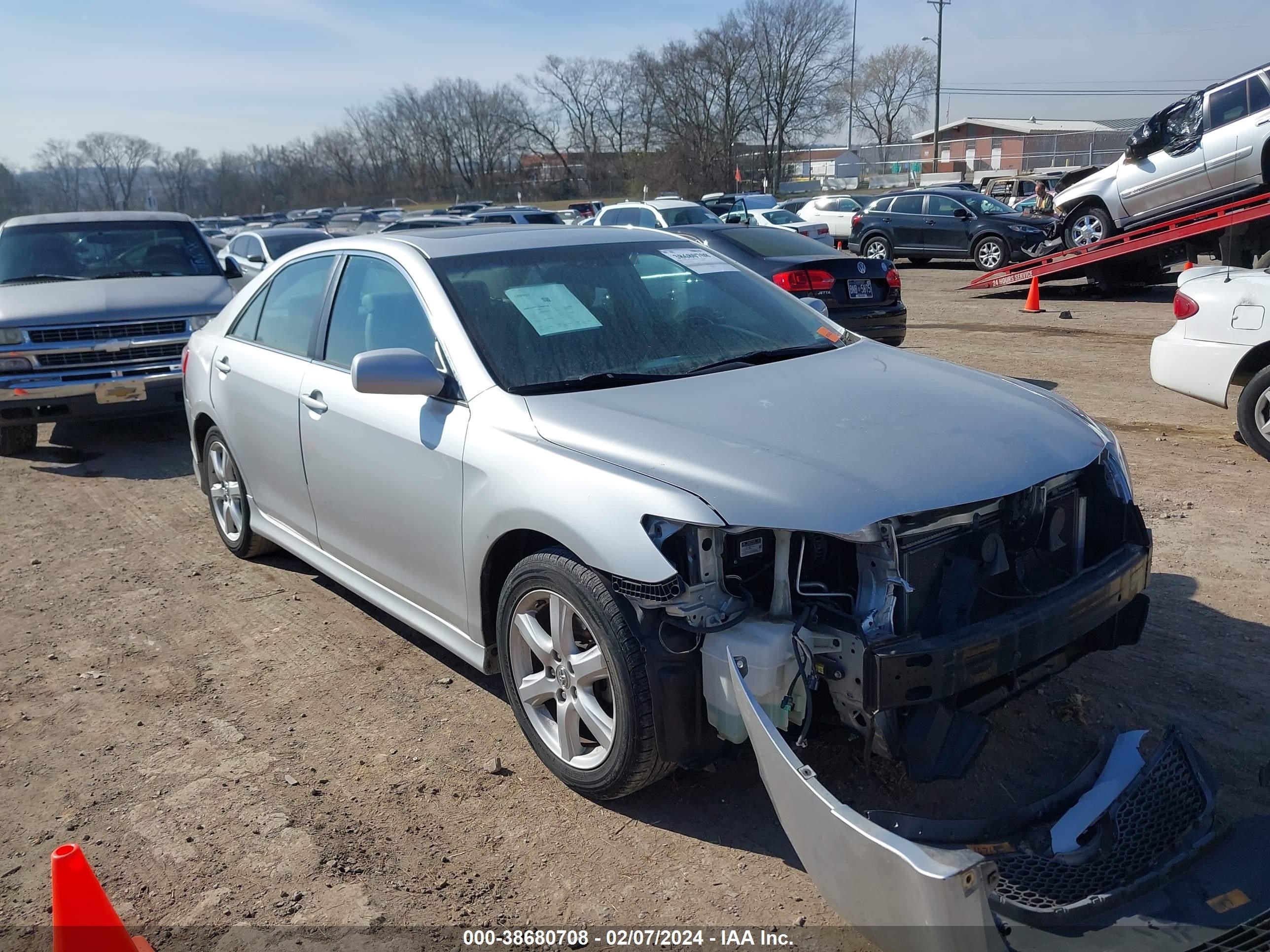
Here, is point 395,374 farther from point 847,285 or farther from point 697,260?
point 847,285

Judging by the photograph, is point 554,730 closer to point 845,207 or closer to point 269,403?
point 269,403

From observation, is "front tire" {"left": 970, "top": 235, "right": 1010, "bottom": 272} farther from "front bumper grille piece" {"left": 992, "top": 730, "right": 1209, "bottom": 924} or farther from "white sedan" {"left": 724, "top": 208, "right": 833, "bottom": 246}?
"front bumper grille piece" {"left": 992, "top": 730, "right": 1209, "bottom": 924}

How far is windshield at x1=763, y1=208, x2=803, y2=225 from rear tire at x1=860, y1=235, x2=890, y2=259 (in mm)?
5031

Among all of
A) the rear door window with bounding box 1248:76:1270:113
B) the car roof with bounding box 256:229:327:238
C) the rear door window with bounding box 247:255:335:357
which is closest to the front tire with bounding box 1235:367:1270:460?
the rear door window with bounding box 247:255:335:357

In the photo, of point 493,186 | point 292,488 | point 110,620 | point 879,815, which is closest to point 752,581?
point 879,815

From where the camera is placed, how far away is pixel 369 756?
3604 mm

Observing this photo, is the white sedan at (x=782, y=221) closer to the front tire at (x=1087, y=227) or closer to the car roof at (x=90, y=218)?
the front tire at (x=1087, y=227)

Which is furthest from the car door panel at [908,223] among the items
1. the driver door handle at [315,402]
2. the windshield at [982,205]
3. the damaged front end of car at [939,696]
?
the damaged front end of car at [939,696]

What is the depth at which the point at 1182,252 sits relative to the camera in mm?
15516

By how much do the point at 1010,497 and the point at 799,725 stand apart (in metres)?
0.94

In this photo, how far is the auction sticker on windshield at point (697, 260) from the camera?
4414mm

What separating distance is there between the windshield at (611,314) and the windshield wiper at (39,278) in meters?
6.45

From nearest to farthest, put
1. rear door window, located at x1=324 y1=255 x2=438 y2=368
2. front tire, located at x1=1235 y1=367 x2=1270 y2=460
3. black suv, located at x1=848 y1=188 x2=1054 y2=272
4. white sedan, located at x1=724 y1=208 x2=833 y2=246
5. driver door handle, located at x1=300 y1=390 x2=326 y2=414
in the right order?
rear door window, located at x1=324 y1=255 x2=438 y2=368 → driver door handle, located at x1=300 y1=390 x2=326 y2=414 → front tire, located at x1=1235 y1=367 x2=1270 y2=460 → black suv, located at x1=848 y1=188 x2=1054 y2=272 → white sedan, located at x1=724 y1=208 x2=833 y2=246

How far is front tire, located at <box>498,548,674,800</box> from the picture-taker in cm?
287
